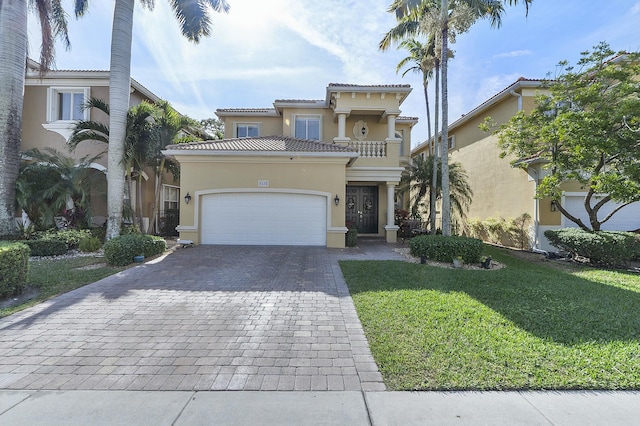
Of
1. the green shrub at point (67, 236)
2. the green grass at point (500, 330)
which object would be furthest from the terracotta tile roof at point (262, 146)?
the green grass at point (500, 330)

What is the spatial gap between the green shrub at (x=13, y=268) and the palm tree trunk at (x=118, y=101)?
5.00 meters

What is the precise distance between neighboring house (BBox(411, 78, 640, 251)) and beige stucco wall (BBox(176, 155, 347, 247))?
26.2 feet

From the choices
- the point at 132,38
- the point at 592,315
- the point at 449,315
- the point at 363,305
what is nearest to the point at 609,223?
the point at 592,315

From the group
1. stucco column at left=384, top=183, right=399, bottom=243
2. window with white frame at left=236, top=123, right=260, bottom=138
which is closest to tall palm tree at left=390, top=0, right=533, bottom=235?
stucco column at left=384, top=183, right=399, bottom=243

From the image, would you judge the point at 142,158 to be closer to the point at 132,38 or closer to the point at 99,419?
the point at 132,38

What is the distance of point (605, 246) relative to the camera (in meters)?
9.15

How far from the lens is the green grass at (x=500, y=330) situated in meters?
3.17

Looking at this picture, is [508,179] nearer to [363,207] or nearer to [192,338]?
Answer: [363,207]

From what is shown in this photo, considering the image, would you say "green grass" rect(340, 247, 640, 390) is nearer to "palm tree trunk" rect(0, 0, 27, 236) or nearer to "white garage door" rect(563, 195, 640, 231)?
"white garage door" rect(563, 195, 640, 231)

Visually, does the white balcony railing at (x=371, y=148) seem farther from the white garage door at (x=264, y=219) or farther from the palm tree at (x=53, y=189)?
the palm tree at (x=53, y=189)

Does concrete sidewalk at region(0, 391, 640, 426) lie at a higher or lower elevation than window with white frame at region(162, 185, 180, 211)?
lower

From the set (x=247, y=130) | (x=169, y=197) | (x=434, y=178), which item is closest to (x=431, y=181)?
(x=434, y=178)

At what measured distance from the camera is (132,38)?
11102mm

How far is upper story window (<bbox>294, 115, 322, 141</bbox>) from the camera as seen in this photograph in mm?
16172
